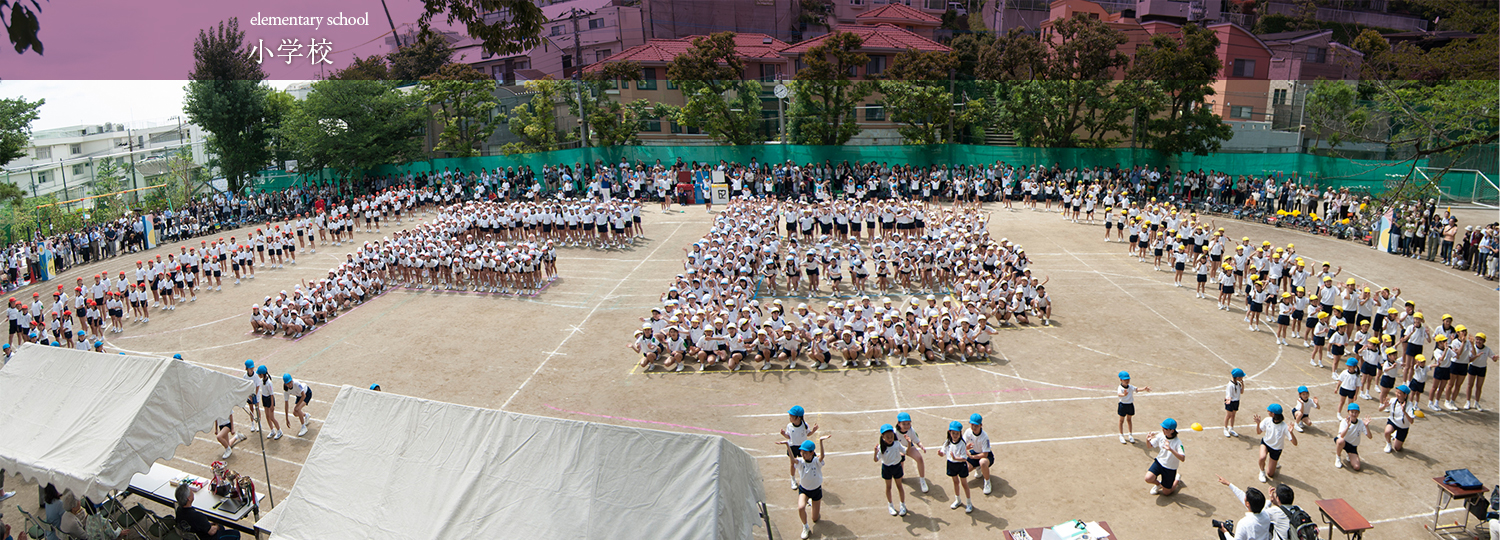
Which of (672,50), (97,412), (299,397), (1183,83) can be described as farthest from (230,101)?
(1183,83)

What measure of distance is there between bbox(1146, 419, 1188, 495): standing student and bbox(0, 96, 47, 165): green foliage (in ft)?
138

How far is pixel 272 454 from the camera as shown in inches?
534

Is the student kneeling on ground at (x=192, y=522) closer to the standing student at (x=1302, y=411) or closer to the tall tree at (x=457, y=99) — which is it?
the standing student at (x=1302, y=411)

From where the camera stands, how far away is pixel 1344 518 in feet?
30.6

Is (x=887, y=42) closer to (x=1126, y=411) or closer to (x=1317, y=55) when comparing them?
(x=1317, y=55)

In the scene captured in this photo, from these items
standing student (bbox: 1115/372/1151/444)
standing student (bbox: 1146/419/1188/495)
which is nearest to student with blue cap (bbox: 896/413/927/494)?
standing student (bbox: 1146/419/1188/495)

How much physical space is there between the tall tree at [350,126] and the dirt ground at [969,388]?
59.0ft

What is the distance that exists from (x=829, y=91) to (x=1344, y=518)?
1343 inches

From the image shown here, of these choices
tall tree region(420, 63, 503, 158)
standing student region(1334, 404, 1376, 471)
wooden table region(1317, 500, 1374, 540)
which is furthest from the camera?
tall tree region(420, 63, 503, 158)

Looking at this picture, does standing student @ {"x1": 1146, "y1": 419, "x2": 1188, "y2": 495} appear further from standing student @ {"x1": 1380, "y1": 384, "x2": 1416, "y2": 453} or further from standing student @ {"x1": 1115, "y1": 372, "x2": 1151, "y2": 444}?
standing student @ {"x1": 1380, "y1": 384, "x2": 1416, "y2": 453}

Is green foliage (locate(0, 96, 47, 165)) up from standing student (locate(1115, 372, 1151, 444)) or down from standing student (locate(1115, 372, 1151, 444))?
up

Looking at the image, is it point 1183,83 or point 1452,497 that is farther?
point 1183,83

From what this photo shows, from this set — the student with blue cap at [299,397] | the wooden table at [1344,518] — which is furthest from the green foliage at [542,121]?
the wooden table at [1344,518]

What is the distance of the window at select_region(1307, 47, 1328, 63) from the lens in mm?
51469
